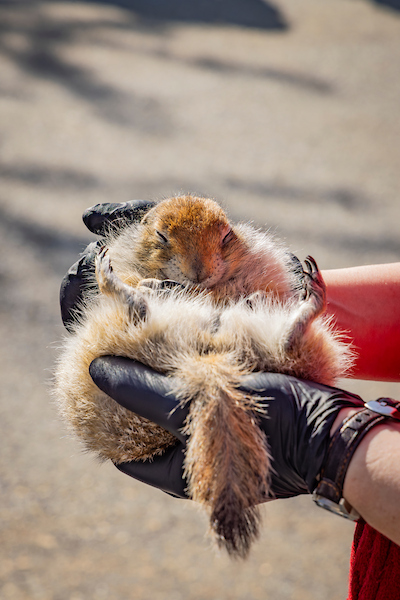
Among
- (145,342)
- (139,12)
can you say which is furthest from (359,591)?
(139,12)

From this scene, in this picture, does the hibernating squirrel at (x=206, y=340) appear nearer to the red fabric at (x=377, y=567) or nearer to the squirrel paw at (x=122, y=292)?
the squirrel paw at (x=122, y=292)

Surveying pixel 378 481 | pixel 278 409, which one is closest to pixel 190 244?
pixel 278 409

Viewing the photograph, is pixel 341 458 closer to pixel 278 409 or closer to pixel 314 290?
pixel 278 409

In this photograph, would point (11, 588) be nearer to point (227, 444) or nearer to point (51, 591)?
point (51, 591)

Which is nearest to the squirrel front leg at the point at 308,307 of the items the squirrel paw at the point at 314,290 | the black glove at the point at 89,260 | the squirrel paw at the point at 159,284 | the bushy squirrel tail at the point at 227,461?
the squirrel paw at the point at 314,290

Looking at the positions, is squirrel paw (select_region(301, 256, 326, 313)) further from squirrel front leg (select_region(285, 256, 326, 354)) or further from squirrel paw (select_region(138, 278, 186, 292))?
squirrel paw (select_region(138, 278, 186, 292))

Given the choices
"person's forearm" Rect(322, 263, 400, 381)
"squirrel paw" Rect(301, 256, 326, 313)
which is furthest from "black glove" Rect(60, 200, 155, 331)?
"person's forearm" Rect(322, 263, 400, 381)
